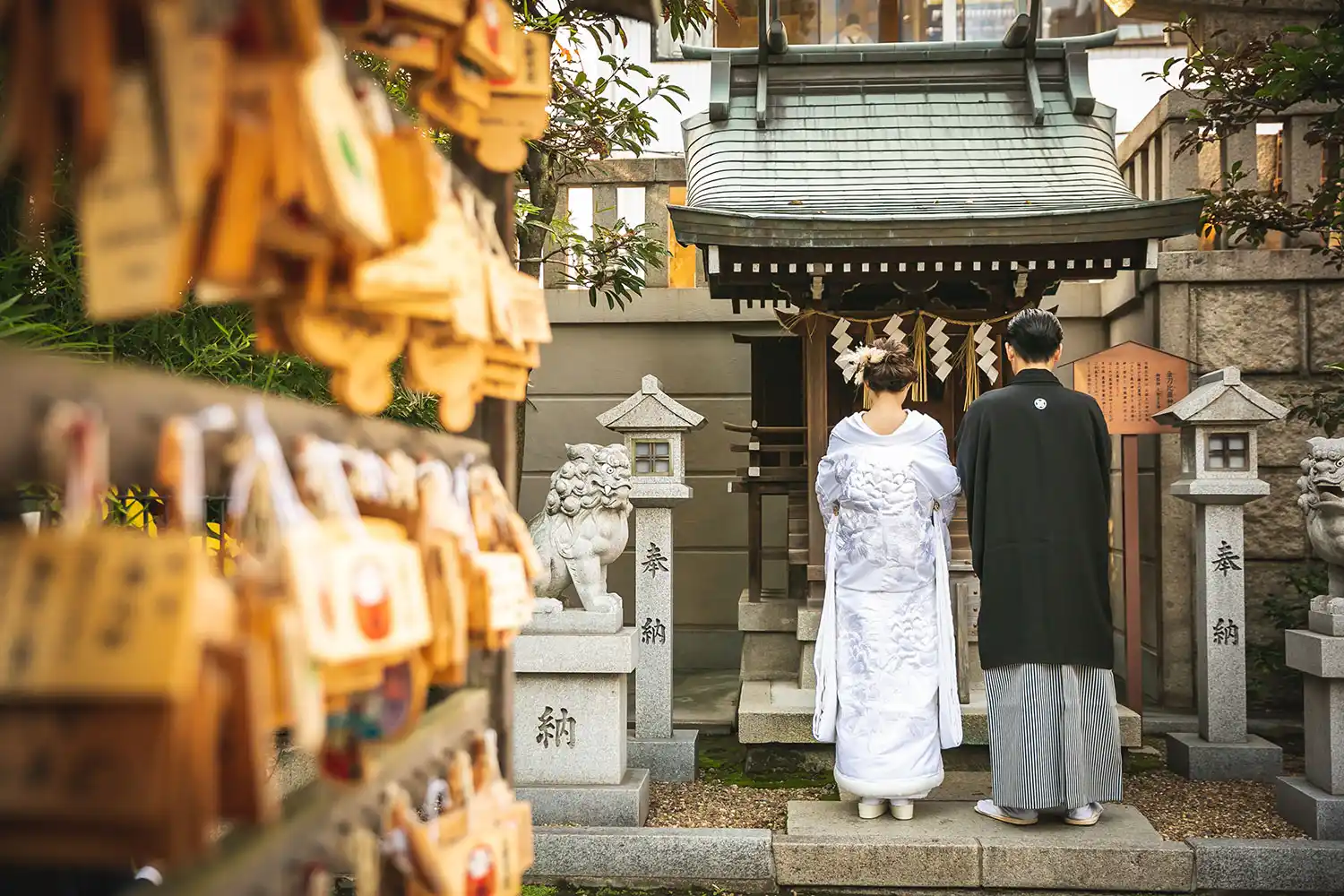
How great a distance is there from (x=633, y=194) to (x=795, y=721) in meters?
5.18

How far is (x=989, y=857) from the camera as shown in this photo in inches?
192

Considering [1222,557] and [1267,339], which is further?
[1267,339]

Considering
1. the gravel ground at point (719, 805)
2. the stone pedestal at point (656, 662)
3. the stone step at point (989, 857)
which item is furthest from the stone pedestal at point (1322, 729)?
the stone pedestal at point (656, 662)

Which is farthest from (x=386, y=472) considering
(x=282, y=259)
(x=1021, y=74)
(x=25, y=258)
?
(x=1021, y=74)

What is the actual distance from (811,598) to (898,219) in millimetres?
2600

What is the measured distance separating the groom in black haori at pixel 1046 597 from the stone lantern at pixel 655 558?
6.50 ft

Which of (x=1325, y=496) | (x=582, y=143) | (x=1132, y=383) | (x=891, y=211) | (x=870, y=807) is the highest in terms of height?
(x=582, y=143)

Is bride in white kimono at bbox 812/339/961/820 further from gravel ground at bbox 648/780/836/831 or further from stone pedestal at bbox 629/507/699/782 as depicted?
stone pedestal at bbox 629/507/699/782

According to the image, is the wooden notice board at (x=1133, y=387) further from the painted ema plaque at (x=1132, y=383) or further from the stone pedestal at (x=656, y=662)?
the stone pedestal at (x=656, y=662)

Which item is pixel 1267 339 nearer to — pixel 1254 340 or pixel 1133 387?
pixel 1254 340

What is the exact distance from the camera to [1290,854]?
4887mm

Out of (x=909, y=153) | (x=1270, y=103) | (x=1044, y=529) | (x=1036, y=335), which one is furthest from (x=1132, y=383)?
(x=1044, y=529)

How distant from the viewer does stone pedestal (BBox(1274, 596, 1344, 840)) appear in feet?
17.1

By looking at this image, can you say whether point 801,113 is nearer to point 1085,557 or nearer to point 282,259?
point 1085,557
